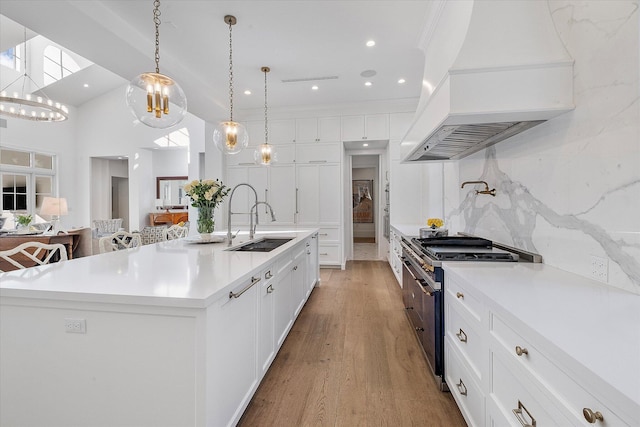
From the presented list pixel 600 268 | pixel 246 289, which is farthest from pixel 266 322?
pixel 600 268

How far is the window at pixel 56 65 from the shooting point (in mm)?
6992

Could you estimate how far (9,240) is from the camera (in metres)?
3.87

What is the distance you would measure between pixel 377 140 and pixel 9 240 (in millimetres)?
5672

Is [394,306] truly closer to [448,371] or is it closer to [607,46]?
[448,371]

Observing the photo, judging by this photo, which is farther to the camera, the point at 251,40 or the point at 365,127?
the point at 365,127

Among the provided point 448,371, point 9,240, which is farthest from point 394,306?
point 9,240

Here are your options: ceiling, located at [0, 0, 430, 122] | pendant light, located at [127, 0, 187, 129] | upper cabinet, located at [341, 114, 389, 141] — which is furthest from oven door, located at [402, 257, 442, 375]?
upper cabinet, located at [341, 114, 389, 141]

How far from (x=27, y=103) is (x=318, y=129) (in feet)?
15.4

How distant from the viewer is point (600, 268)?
52.1 inches

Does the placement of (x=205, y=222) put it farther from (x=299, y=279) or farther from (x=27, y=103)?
(x=27, y=103)

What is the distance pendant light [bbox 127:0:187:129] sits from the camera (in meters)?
2.07

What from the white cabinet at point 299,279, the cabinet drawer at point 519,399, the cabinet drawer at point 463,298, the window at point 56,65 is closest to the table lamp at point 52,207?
the window at point 56,65

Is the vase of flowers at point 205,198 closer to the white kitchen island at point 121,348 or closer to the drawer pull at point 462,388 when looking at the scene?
the white kitchen island at point 121,348

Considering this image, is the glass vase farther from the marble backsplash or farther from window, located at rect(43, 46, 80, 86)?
window, located at rect(43, 46, 80, 86)
